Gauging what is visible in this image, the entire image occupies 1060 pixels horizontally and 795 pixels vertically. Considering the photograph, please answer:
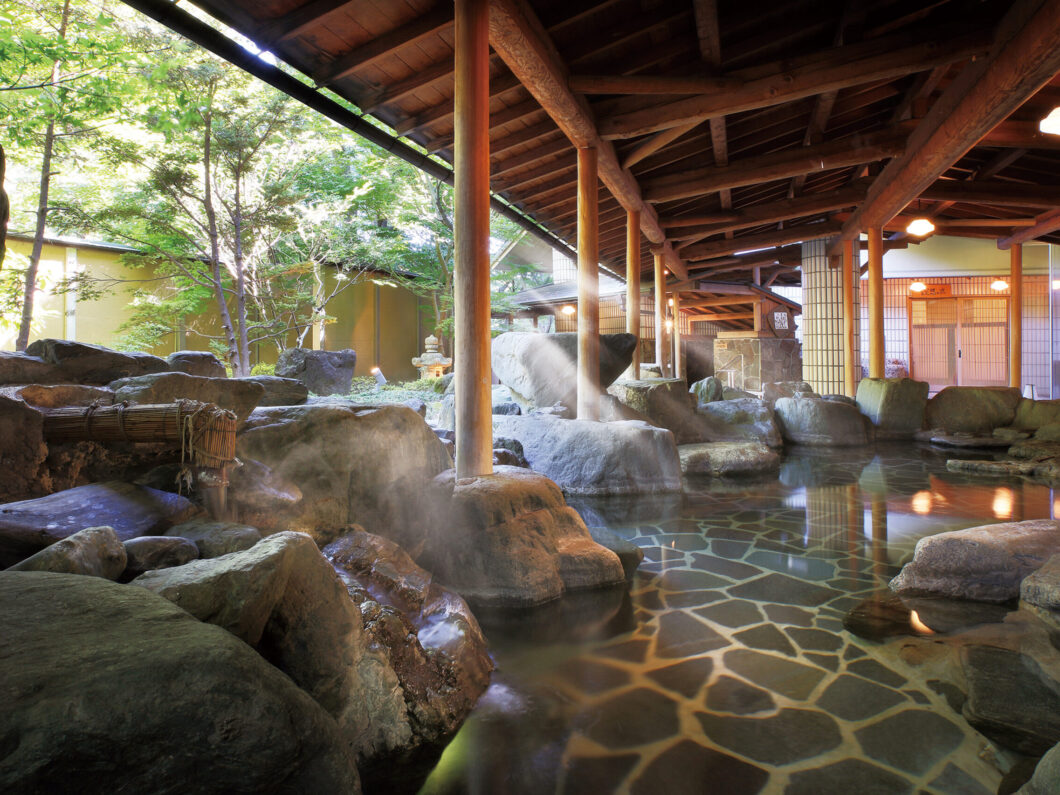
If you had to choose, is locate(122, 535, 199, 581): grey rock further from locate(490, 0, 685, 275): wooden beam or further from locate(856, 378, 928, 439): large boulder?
locate(856, 378, 928, 439): large boulder

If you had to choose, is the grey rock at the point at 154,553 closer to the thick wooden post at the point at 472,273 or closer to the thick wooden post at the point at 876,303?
the thick wooden post at the point at 472,273

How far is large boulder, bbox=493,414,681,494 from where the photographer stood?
7.53 m

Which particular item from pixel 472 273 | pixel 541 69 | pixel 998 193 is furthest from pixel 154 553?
pixel 998 193

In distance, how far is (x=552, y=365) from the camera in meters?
9.23

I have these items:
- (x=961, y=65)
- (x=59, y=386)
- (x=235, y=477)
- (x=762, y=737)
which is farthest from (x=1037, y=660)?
(x=961, y=65)

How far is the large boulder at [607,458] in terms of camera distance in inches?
296

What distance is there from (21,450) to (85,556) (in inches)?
48.3

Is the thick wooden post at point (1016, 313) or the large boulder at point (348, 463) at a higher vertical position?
the thick wooden post at point (1016, 313)

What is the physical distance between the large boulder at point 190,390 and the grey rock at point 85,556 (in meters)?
1.08

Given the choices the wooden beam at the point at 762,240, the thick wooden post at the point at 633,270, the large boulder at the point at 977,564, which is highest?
the wooden beam at the point at 762,240

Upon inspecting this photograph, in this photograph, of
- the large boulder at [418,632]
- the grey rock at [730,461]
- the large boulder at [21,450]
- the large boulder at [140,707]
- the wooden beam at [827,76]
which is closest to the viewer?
the large boulder at [140,707]

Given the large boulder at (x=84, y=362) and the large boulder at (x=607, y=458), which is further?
the large boulder at (x=607, y=458)

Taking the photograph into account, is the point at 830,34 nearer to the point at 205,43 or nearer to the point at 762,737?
the point at 205,43

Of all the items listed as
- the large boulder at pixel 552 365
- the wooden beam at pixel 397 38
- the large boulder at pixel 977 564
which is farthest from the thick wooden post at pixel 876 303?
the wooden beam at pixel 397 38
